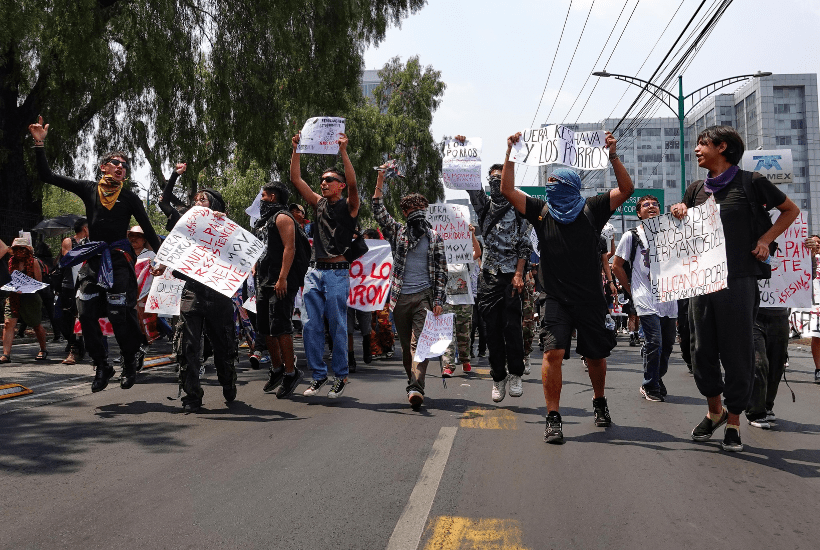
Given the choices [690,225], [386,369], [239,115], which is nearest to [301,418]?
[690,225]

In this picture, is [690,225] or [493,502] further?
[690,225]

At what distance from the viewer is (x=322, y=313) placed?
7.57 m

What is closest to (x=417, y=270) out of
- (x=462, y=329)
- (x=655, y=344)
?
(x=655, y=344)

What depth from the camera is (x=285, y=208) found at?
7773mm

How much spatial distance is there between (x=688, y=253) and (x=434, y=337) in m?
2.28

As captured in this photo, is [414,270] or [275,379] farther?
[275,379]

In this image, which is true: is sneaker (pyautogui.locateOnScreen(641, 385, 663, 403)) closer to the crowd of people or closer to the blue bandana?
the crowd of people

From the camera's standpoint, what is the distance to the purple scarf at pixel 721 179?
5.48 meters

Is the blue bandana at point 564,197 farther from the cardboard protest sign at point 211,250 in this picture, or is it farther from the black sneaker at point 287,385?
the black sneaker at point 287,385

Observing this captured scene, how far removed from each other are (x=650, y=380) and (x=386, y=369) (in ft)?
12.1

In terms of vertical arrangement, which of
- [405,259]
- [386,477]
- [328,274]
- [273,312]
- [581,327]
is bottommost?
[386,477]

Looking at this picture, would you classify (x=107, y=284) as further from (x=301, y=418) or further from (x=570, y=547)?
(x=570, y=547)

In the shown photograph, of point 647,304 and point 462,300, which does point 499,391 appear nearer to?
point 647,304

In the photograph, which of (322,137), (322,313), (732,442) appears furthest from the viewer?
(322,137)
